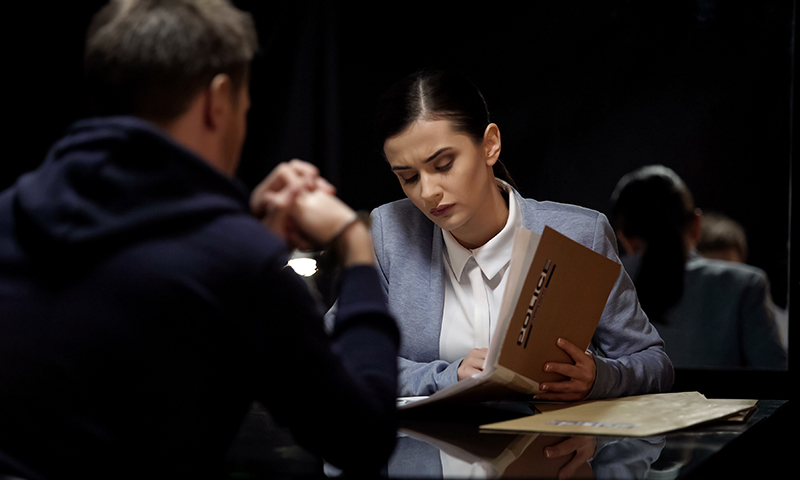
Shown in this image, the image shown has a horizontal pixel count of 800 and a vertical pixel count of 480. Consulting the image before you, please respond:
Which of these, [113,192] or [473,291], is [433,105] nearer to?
[473,291]

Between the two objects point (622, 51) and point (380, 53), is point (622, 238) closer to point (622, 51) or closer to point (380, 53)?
point (622, 51)

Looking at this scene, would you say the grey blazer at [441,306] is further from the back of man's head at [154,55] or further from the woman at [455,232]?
the back of man's head at [154,55]

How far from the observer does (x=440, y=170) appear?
5.69 ft

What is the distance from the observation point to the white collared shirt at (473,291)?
1.73 metres

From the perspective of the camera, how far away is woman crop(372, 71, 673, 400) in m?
1.71

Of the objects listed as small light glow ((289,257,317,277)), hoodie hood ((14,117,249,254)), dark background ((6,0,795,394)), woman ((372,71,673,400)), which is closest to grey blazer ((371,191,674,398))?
woman ((372,71,673,400))

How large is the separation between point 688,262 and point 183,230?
2.57 meters

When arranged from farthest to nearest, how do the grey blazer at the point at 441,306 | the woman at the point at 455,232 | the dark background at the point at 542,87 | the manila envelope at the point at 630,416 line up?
the dark background at the point at 542,87, the woman at the point at 455,232, the grey blazer at the point at 441,306, the manila envelope at the point at 630,416

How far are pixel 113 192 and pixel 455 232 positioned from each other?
46.3 inches

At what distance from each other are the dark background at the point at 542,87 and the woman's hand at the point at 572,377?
68.2 inches

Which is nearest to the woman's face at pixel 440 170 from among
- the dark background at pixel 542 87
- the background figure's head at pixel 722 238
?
the dark background at pixel 542 87

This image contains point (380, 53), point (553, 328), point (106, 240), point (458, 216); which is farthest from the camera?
point (380, 53)

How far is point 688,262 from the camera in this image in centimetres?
295

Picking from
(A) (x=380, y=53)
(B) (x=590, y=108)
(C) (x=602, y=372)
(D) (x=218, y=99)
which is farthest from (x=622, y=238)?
(D) (x=218, y=99)
